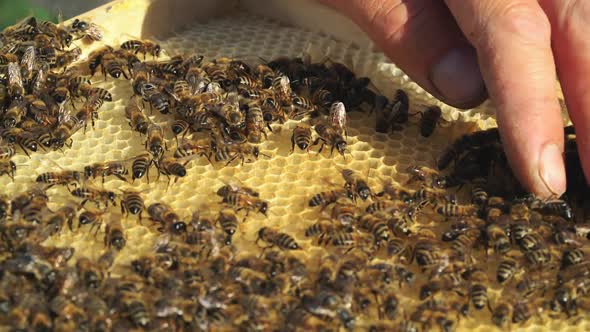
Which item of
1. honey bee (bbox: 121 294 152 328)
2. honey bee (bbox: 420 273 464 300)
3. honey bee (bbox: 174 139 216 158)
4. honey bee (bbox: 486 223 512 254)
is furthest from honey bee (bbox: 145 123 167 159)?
honey bee (bbox: 486 223 512 254)

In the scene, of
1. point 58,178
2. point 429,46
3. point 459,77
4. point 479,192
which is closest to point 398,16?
point 429,46

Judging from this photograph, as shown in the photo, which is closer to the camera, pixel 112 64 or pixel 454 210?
pixel 454 210

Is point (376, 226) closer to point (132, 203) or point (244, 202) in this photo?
point (244, 202)

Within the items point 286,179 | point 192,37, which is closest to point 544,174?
point 286,179

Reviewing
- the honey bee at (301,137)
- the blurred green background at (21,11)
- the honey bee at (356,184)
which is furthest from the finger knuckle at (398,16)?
the blurred green background at (21,11)

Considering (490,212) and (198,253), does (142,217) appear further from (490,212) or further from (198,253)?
(490,212)

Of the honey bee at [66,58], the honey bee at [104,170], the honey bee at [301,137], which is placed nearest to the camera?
the honey bee at [104,170]

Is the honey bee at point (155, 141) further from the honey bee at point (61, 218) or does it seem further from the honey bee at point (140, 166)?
the honey bee at point (61, 218)
